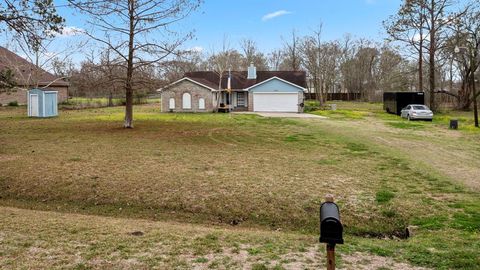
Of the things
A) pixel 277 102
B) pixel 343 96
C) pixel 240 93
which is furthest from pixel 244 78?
pixel 343 96

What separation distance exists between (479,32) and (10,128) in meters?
39.2

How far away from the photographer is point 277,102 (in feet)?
130

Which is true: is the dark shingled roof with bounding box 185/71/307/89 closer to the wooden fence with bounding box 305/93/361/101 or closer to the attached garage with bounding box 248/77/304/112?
the attached garage with bounding box 248/77/304/112

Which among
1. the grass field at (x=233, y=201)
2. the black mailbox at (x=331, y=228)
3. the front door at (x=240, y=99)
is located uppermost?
the front door at (x=240, y=99)

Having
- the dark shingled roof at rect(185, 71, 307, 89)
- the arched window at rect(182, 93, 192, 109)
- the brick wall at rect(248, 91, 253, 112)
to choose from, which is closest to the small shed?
the arched window at rect(182, 93, 192, 109)

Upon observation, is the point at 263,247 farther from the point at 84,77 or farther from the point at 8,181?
the point at 84,77

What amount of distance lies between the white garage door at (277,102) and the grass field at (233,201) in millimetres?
23148

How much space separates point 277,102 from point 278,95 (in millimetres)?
676

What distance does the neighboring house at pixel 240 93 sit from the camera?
37.3m

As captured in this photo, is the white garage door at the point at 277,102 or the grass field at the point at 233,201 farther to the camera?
the white garage door at the point at 277,102

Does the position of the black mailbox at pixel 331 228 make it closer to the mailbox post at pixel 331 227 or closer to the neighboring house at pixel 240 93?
the mailbox post at pixel 331 227

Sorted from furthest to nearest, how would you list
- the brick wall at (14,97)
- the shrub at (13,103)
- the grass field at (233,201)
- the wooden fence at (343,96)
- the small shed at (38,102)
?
the wooden fence at (343,96) → the brick wall at (14,97) → the shrub at (13,103) → the small shed at (38,102) → the grass field at (233,201)

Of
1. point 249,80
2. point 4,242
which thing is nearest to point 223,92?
point 249,80

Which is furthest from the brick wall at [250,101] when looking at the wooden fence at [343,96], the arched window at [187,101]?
the wooden fence at [343,96]
